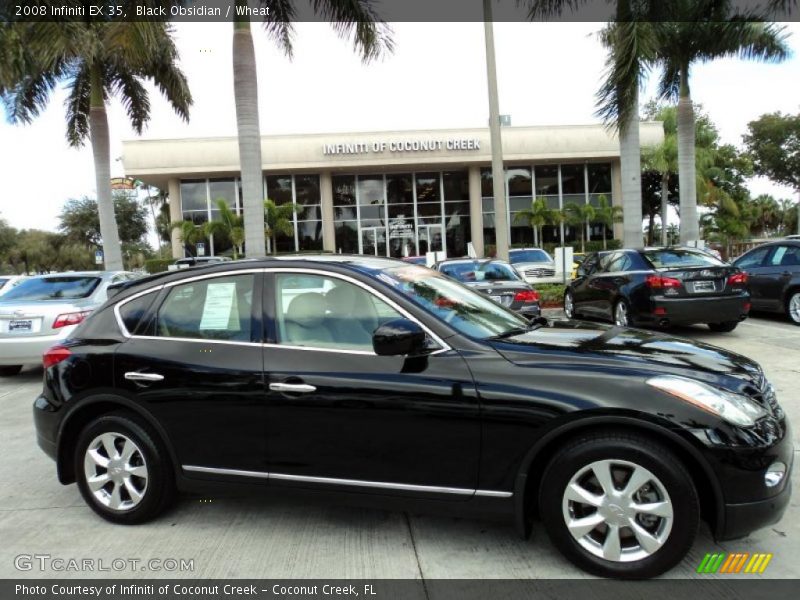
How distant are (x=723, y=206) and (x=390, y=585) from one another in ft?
135

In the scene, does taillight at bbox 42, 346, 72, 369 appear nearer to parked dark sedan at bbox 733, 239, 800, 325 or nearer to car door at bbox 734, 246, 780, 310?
parked dark sedan at bbox 733, 239, 800, 325

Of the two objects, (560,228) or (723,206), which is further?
(723,206)

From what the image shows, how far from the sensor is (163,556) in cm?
336

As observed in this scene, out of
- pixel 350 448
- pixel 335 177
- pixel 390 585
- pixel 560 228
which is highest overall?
pixel 335 177

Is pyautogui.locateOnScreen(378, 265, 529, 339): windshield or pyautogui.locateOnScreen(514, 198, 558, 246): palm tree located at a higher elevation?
pyautogui.locateOnScreen(514, 198, 558, 246): palm tree

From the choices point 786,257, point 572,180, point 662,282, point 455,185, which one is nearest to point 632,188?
point 786,257

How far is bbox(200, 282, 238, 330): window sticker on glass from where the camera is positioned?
3.63 metres

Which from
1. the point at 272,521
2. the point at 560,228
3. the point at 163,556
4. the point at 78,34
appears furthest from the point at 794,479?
the point at 560,228

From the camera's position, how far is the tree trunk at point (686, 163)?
15.6m

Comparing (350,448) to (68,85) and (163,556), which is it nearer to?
(163,556)

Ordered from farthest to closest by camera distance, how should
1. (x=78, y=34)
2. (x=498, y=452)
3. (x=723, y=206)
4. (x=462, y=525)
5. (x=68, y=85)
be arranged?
1. (x=723, y=206)
2. (x=68, y=85)
3. (x=78, y=34)
4. (x=462, y=525)
5. (x=498, y=452)

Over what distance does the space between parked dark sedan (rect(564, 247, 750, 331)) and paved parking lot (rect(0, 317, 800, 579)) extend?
510 cm

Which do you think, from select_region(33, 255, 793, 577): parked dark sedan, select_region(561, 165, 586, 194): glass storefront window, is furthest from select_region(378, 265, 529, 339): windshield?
select_region(561, 165, 586, 194): glass storefront window

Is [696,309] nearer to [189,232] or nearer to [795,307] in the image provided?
[795,307]
